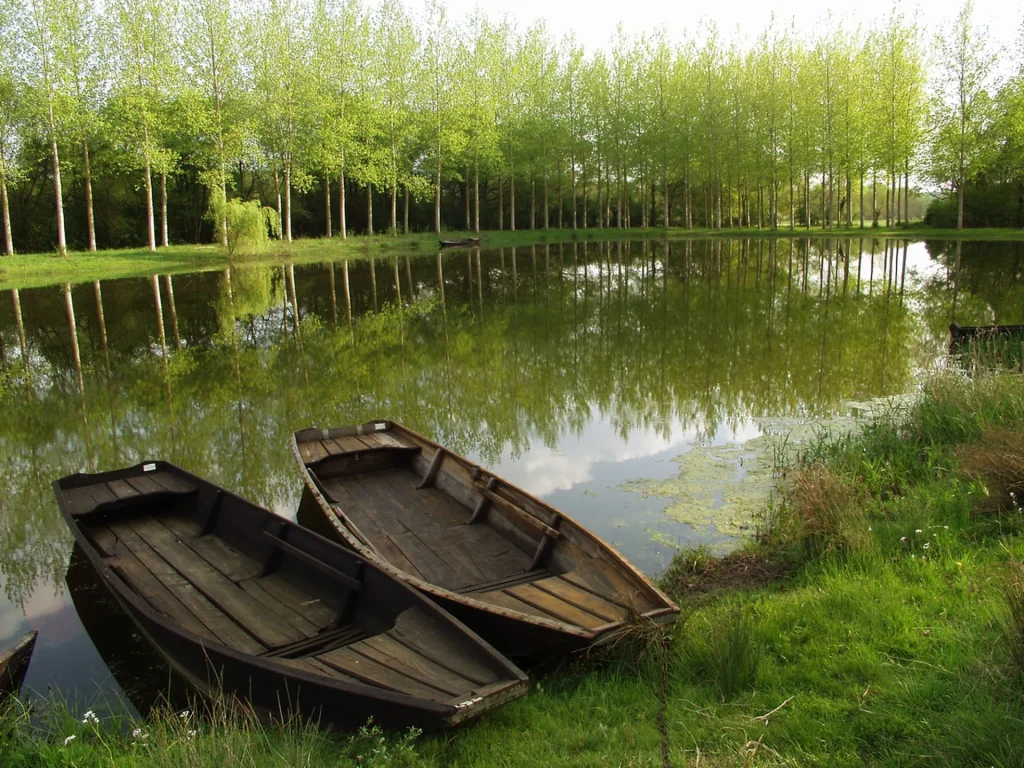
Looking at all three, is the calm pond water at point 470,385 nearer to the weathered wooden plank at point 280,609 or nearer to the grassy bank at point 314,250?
the weathered wooden plank at point 280,609

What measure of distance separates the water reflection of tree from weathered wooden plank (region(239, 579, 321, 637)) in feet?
7.35

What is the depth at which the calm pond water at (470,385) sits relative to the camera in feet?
24.5

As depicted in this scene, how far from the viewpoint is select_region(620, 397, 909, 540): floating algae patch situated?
7625 millimetres

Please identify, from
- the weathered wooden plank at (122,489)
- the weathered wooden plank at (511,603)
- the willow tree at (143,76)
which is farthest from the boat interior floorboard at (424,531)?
the willow tree at (143,76)

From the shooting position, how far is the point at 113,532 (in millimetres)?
7105

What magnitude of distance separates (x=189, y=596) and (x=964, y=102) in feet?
175

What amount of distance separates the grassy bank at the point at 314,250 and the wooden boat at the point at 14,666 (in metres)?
29.6

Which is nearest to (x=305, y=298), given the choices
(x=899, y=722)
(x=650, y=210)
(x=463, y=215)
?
(x=899, y=722)

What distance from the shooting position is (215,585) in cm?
599

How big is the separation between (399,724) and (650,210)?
70284mm

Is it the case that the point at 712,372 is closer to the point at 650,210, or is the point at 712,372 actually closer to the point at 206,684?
the point at 206,684

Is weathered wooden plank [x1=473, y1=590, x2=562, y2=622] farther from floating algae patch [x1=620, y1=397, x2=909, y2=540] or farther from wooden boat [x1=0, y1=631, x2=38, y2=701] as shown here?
wooden boat [x1=0, y1=631, x2=38, y2=701]

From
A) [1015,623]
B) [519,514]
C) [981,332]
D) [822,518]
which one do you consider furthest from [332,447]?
[981,332]

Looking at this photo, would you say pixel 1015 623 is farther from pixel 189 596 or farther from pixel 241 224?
pixel 241 224
